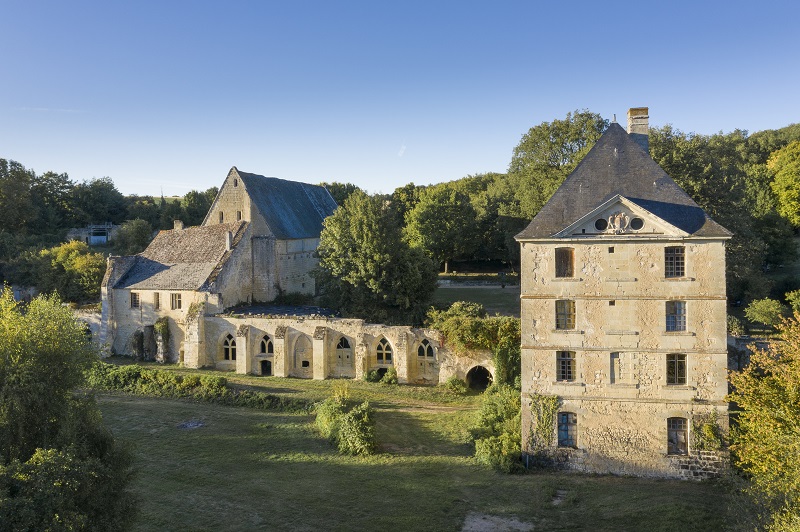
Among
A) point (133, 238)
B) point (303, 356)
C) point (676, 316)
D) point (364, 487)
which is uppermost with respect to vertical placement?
point (133, 238)

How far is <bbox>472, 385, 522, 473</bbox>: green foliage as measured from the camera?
2170 centimetres

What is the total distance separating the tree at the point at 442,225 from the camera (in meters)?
59.5

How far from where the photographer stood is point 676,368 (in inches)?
835

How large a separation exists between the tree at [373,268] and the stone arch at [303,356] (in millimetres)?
4249

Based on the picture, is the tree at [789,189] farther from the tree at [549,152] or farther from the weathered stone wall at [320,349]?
the weathered stone wall at [320,349]

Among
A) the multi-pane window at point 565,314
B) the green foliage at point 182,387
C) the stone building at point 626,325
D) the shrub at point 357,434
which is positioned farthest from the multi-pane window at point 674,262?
the green foliage at point 182,387

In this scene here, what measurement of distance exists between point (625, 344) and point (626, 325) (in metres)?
0.71

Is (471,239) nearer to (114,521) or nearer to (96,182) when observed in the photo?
(114,521)

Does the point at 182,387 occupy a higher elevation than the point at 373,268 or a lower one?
lower

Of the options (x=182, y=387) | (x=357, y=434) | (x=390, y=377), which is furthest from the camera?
(x=390, y=377)

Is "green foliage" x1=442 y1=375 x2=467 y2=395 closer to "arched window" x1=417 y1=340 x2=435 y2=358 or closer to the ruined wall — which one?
"arched window" x1=417 y1=340 x2=435 y2=358

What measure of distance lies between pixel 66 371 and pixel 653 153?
33.8m

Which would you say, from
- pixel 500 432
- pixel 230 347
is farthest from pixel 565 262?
pixel 230 347

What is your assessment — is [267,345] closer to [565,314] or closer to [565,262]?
[565,314]
